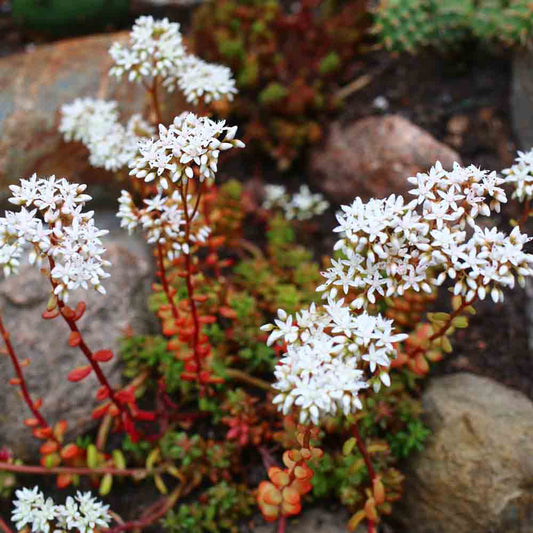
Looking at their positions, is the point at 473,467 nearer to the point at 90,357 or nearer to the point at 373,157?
the point at 90,357

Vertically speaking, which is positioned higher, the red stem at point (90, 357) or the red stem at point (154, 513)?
the red stem at point (90, 357)

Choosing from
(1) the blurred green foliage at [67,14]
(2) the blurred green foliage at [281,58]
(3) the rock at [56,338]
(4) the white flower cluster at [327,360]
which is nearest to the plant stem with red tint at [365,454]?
(4) the white flower cluster at [327,360]

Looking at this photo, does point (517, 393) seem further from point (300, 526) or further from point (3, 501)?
point (3, 501)

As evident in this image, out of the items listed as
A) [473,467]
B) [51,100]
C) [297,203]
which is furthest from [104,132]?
[473,467]

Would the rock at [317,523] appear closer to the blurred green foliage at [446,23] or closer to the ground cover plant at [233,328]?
the ground cover plant at [233,328]

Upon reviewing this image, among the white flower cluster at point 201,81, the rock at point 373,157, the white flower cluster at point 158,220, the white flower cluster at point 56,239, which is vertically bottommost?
the rock at point 373,157

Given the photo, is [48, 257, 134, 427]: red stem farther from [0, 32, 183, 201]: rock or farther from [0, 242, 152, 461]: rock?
[0, 32, 183, 201]: rock

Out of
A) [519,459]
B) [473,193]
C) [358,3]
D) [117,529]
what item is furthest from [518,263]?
[358,3]

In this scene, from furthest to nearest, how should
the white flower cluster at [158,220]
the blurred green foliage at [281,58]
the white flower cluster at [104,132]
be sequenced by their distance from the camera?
the blurred green foliage at [281,58]
the white flower cluster at [104,132]
the white flower cluster at [158,220]
